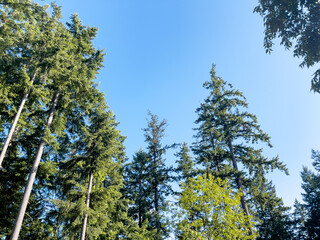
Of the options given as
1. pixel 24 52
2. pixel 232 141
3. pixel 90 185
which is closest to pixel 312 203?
pixel 232 141

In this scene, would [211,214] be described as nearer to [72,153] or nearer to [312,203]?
[72,153]

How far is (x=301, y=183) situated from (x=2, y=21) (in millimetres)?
39298

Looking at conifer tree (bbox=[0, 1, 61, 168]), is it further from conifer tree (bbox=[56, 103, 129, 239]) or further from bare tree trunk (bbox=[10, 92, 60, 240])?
conifer tree (bbox=[56, 103, 129, 239])

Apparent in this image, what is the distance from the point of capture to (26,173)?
1222cm

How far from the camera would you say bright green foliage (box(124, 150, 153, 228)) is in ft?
60.1

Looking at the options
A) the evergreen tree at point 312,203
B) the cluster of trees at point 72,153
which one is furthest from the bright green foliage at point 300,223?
the cluster of trees at point 72,153

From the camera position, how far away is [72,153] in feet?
47.9

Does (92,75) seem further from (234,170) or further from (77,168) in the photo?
(234,170)

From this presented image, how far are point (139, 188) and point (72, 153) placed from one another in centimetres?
829

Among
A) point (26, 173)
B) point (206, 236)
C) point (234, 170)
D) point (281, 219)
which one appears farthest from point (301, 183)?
point (26, 173)

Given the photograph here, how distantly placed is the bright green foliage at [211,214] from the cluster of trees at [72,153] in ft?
0.14

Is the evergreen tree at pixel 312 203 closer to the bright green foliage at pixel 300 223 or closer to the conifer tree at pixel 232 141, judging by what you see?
the bright green foliage at pixel 300 223

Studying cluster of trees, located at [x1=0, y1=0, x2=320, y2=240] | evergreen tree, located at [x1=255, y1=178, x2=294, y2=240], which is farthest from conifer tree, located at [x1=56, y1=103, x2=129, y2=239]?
evergreen tree, located at [x1=255, y1=178, x2=294, y2=240]

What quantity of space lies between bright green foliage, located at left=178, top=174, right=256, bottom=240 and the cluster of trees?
0.04 m
